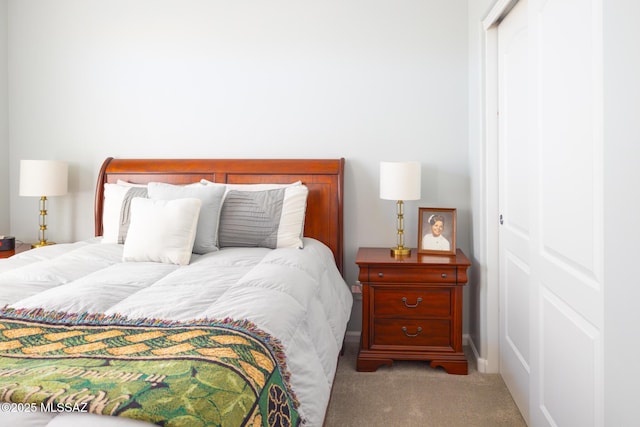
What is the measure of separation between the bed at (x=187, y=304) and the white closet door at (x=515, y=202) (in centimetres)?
88

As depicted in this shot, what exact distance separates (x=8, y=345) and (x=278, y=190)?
191 cm

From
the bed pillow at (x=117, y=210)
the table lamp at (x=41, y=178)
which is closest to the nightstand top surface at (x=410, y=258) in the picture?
the bed pillow at (x=117, y=210)

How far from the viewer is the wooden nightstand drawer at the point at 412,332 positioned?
10.1ft

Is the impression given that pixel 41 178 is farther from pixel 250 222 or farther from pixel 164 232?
pixel 250 222

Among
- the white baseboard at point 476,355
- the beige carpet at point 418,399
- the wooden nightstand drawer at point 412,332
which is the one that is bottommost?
the beige carpet at point 418,399

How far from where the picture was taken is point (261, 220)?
121 inches

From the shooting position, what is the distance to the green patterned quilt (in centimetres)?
109

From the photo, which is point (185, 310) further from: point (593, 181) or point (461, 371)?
point (461, 371)

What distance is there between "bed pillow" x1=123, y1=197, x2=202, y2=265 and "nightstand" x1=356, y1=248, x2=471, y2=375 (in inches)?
38.4

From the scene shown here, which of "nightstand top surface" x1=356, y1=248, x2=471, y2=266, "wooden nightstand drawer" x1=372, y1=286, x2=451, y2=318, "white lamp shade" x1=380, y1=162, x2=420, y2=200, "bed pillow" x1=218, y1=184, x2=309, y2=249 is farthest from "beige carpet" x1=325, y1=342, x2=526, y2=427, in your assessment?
"white lamp shade" x1=380, y1=162, x2=420, y2=200

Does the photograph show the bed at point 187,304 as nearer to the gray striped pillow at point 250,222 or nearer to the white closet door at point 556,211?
the gray striped pillow at point 250,222

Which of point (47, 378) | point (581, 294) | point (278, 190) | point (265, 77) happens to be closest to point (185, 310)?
point (47, 378)

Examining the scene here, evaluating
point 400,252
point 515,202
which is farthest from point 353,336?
point 515,202

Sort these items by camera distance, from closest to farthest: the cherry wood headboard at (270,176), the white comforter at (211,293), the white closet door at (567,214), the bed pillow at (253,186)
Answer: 1. the white closet door at (567,214)
2. the white comforter at (211,293)
3. the bed pillow at (253,186)
4. the cherry wood headboard at (270,176)
